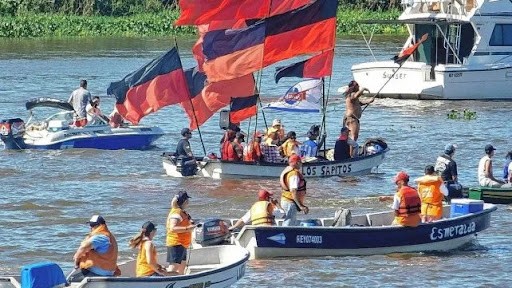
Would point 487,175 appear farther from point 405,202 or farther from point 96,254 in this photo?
point 96,254

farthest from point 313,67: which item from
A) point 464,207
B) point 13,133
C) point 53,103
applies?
point 13,133

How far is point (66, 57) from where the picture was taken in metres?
58.3

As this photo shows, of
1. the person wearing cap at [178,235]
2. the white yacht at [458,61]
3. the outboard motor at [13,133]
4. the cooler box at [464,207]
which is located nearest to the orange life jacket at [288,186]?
the cooler box at [464,207]

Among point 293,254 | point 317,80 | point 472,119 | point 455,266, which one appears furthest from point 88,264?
point 472,119

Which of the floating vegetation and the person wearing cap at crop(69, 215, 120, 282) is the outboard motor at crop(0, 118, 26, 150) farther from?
the person wearing cap at crop(69, 215, 120, 282)

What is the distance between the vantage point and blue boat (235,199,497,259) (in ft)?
63.6

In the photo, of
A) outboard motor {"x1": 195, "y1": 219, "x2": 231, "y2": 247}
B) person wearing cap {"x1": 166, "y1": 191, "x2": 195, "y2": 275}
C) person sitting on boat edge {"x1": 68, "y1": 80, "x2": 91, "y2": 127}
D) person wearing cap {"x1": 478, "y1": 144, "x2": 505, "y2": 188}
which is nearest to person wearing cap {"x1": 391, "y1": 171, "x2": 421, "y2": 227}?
outboard motor {"x1": 195, "y1": 219, "x2": 231, "y2": 247}

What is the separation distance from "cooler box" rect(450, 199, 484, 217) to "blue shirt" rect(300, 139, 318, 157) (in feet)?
20.4

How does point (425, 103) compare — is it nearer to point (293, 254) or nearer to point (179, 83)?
point (179, 83)

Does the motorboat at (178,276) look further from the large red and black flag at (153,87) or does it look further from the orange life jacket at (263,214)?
the large red and black flag at (153,87)

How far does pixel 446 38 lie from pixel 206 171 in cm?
1568

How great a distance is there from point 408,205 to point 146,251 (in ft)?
16.7

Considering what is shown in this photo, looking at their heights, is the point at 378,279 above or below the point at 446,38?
below

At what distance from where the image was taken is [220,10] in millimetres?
26281
